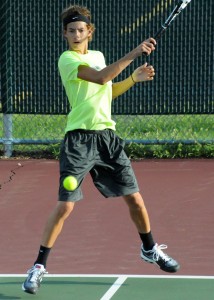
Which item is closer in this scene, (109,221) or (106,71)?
(106,71)

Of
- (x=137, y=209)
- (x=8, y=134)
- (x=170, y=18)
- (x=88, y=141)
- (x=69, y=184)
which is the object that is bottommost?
(x=8, y=134)

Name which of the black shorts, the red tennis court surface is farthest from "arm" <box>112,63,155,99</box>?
the red tennis court surface

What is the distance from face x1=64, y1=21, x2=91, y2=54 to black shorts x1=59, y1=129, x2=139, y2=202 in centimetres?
54

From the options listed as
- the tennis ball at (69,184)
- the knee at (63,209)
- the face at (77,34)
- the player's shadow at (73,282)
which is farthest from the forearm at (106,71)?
the player's shadow at (73,282)

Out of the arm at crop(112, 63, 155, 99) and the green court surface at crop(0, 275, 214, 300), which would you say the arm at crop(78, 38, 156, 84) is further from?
the green court surface at crop(0, 275, 214, 300)

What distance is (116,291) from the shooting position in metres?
6.33

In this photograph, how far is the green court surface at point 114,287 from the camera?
6.22 metres

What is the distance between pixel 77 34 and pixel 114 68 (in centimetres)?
39

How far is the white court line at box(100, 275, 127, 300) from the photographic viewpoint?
20.4 ft

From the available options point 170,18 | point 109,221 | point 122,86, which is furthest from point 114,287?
point 109,221

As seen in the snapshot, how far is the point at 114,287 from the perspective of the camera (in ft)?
21.1

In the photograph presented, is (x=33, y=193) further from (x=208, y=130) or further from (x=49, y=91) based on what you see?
(x=208, y=130)

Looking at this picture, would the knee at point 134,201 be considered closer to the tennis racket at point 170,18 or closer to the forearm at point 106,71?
the forearm at point 106,71

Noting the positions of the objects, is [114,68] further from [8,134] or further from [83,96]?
[8,134]
